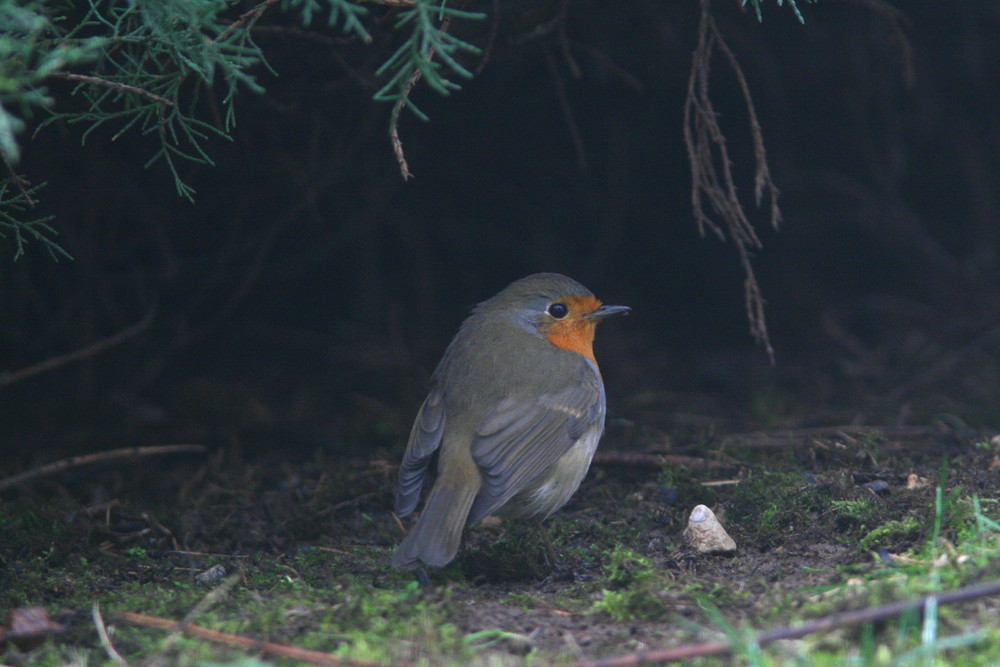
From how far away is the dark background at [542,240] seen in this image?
16.2 ft

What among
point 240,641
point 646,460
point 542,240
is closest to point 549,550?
point 646,460

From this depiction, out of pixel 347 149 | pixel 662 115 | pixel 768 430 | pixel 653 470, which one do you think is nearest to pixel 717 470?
pixel 653 470

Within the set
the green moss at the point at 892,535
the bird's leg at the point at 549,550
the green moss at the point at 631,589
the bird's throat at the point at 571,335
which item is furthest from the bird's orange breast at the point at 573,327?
the green moss at the point at 892,535

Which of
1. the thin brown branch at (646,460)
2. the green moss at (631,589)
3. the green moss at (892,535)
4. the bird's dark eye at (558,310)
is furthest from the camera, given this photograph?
the bird's dark eye at (558,310)

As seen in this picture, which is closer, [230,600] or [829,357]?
[230,600]

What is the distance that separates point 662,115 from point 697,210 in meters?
2.64

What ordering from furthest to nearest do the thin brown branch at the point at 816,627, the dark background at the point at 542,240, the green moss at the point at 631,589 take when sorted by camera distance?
1. the dark background at the point at 542,240
2. the green moss at the point at 631,589
3. the thin brown branch at the point at 816,627

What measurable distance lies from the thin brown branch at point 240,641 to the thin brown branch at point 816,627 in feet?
1.93

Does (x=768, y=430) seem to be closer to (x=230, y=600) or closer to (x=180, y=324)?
(x=230, y=600)

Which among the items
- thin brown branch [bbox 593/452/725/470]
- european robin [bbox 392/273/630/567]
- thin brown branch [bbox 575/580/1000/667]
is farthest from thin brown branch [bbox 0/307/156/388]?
thin brown branch [bbox 575/580/1000/667]

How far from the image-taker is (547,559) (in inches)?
129

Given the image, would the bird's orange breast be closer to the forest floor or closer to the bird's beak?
the bird's beak

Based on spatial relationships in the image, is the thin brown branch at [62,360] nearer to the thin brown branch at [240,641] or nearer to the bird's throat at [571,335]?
the thin brown branch at [240,641]

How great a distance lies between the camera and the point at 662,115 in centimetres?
621
